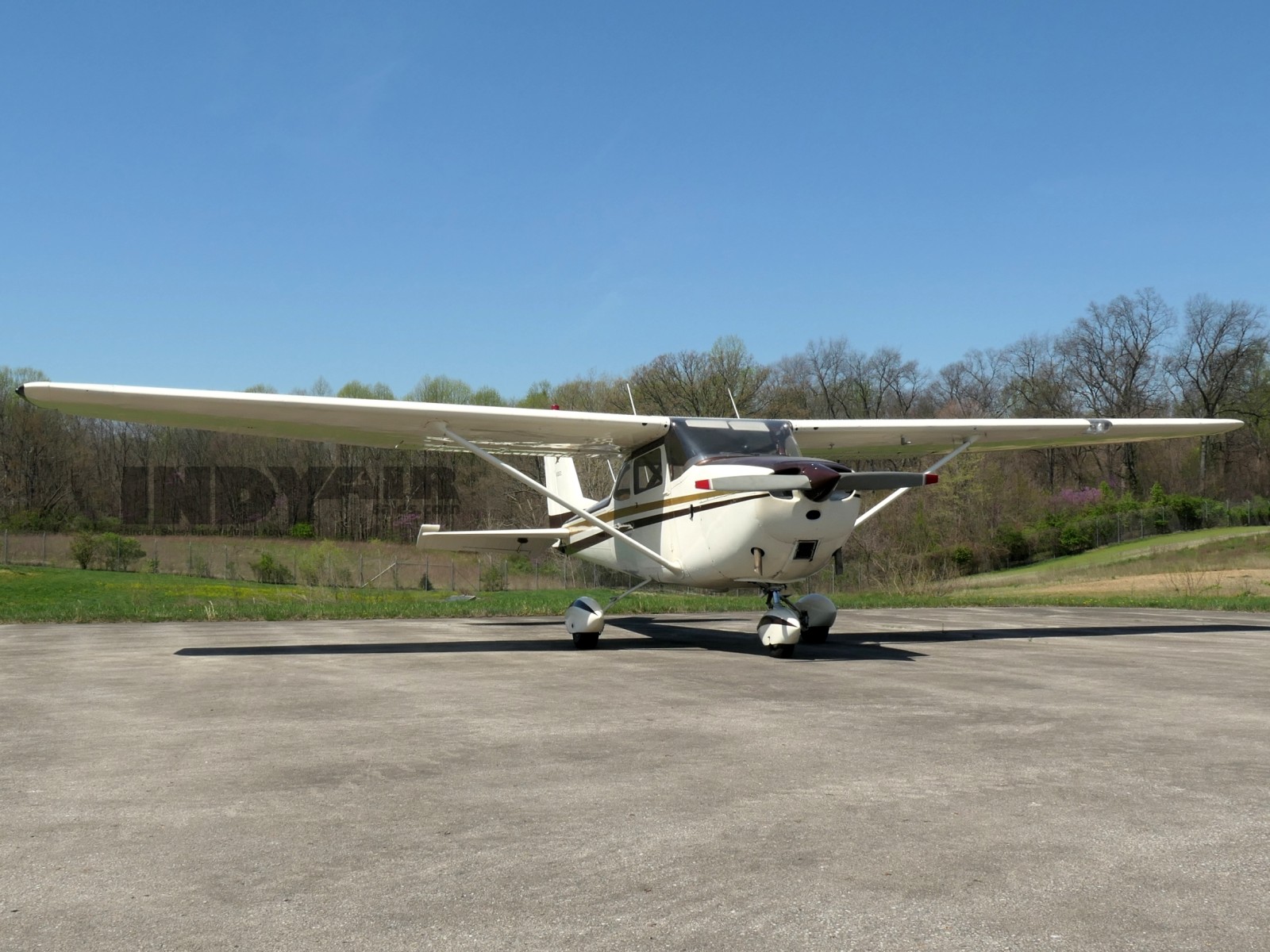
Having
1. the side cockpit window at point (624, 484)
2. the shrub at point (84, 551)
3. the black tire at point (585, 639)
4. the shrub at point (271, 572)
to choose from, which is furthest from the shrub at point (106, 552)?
the black tire at point (585, 639)

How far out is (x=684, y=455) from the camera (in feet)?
39.6

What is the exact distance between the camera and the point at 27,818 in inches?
160

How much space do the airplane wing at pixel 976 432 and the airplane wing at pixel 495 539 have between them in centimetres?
412

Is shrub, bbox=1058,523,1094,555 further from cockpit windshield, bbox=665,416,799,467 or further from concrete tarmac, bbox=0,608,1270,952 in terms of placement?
concrete tarmac, bbox=0,608,1270,952

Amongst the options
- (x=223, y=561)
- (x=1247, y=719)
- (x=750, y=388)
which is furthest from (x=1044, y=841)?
(x=750, y=388)

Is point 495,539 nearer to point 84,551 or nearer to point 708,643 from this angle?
point 708,643

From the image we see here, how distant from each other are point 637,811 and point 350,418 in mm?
8717

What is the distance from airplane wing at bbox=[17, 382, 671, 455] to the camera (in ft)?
35.8

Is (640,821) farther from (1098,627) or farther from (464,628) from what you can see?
(1098,627)

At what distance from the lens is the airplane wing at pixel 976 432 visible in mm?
14141

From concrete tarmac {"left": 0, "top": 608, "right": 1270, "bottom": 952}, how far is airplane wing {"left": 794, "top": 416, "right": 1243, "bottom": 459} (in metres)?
5.59

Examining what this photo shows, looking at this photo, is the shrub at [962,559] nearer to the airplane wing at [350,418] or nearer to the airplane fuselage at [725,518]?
the airplane wing at [350,418]

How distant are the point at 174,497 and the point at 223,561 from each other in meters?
22.3

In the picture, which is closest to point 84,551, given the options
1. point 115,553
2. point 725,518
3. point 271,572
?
point 115,553
